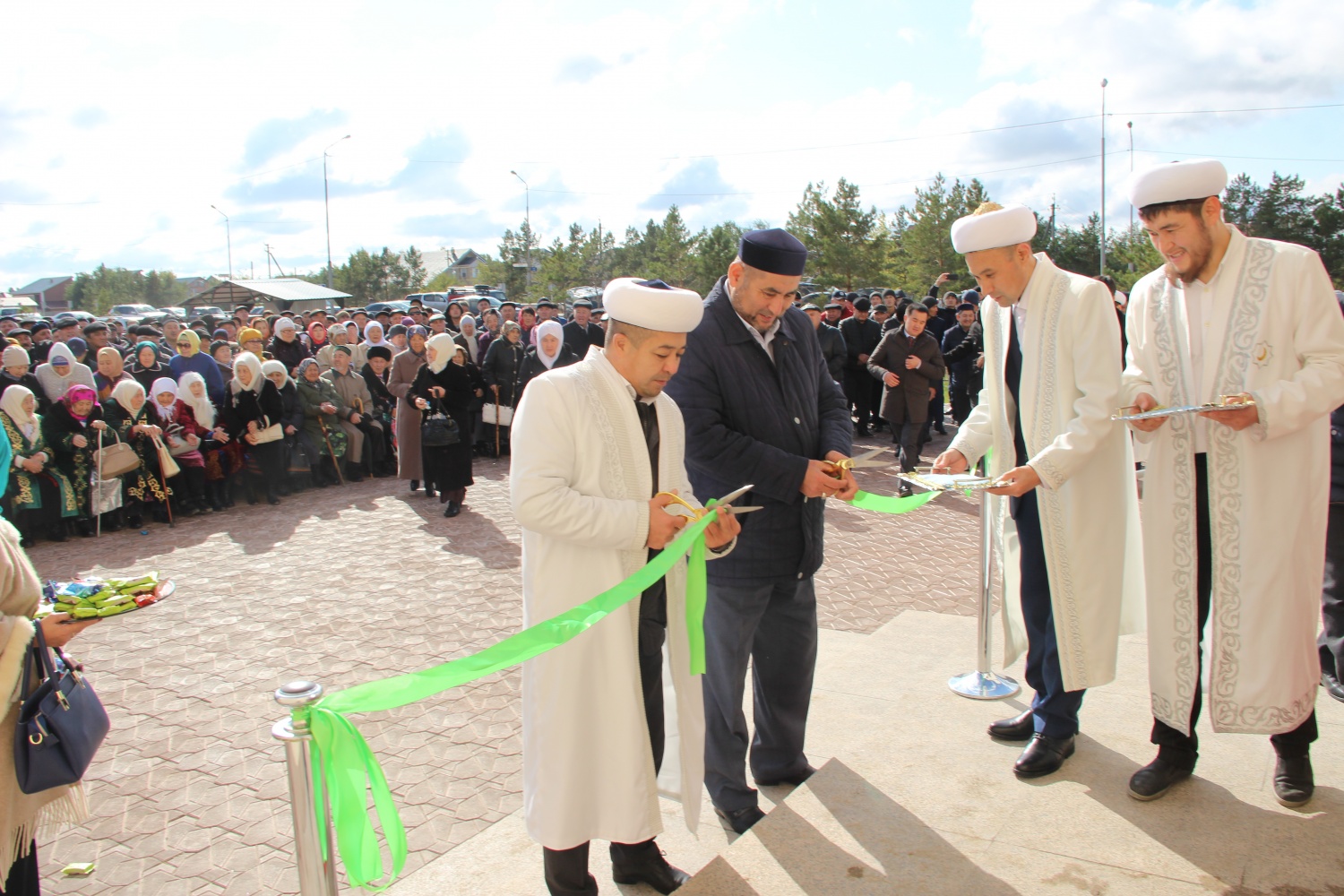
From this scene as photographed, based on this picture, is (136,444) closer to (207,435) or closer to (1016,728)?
(207,435)

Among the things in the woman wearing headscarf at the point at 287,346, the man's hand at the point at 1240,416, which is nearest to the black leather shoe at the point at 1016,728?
the man's hand at the point at 1240,416

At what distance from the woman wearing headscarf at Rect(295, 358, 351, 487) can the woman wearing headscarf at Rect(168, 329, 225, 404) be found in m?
0.96

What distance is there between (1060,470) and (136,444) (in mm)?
10148

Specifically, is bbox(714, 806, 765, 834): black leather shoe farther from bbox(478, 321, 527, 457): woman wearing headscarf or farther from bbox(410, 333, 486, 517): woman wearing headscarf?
bbox(478, 321, 527, 457): woman wearing headscarf

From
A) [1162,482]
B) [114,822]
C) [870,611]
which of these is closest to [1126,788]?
[1162,482]

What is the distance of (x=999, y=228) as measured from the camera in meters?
3.70

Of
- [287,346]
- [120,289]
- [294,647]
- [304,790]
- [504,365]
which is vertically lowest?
[294,647]

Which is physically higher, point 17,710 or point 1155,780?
point 17,710

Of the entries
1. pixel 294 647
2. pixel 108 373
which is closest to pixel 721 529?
pixel 294 647

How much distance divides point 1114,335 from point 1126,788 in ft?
5.31

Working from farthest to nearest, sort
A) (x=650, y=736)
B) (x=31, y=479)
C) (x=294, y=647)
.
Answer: (x=31, y=479) < (x=294, y=647) < (x=650, y=736)

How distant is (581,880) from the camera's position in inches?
122

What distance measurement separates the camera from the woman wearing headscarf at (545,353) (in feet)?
41.9

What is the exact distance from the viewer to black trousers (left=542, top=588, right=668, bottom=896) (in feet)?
10.1
